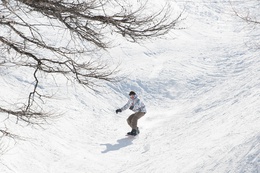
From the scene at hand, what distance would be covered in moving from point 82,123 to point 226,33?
651 inches

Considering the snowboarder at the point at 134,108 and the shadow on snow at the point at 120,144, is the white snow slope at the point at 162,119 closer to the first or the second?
the shadow on snow at the point at 120,144

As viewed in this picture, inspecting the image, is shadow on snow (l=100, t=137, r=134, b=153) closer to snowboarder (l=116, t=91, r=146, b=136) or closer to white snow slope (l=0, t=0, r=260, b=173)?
white snow slope (l=0, t=0, r=260, b=173)

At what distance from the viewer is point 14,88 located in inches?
585

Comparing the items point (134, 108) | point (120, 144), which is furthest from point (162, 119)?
point (120, 144)

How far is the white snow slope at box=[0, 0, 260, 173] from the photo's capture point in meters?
9.70

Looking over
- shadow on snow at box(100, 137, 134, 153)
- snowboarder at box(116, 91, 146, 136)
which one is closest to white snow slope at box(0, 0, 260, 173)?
shadow on snow at box(100, 137, 134, 153)

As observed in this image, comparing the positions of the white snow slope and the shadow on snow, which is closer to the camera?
the white snow slope

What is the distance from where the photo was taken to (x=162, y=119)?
49.9 feet

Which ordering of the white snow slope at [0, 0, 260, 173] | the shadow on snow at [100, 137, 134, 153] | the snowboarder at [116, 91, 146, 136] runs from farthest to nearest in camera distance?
the snowboarder at [116, 91, 146, 136] < the shadow on snow at [100, 137, 134, 153] < the white snow slope at [0, 0, 260, 173]

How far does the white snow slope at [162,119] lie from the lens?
31.8ft

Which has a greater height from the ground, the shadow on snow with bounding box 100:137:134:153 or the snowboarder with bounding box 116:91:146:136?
the snowboarder with bounding box 116:91:146:136

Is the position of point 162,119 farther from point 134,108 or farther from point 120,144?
point 120,144

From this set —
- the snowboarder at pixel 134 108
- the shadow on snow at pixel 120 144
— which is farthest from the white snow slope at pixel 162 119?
the snowboarder at pixel 134 108

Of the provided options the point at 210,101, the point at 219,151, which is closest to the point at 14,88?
the point at 210,101
